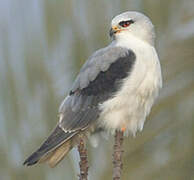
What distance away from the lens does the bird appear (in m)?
5.26

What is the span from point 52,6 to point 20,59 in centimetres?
57

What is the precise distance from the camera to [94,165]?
21.1 feet

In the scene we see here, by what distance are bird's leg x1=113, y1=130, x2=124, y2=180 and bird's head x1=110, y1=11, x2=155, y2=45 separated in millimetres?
870

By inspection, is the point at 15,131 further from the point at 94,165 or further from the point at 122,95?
the point at 122,95

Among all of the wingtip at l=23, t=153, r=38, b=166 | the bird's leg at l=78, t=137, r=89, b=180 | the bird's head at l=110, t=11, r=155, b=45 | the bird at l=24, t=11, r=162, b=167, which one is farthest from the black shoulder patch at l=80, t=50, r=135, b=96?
the bird's leg at l=78, t=137, r=89, b=180

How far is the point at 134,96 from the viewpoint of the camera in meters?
5.26

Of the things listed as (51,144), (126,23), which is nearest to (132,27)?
(126,23)

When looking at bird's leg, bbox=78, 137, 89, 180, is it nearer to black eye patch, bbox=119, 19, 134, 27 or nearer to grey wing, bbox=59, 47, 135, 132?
grey wing, bbox=59, 47, 135, 132

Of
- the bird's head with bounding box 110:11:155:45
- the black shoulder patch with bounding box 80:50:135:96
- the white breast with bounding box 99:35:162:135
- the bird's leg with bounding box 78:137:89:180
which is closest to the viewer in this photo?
the bird's leg with bounding box 78:137:89:180

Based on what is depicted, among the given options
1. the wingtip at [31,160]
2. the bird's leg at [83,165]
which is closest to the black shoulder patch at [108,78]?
the wingtip at [31,160]

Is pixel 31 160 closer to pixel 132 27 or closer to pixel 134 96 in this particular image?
pixel 134 96

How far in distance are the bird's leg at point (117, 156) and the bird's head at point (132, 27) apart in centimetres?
87

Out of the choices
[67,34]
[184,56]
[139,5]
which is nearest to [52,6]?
[67,34]

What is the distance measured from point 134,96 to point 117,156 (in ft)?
2.16
